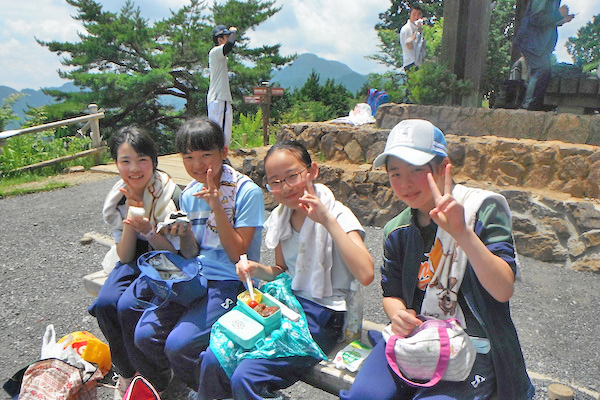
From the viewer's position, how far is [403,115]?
5.58m

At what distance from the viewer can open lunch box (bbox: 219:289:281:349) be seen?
1685mm

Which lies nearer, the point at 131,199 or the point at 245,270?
the point at 245,270

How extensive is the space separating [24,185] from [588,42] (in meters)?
11.6

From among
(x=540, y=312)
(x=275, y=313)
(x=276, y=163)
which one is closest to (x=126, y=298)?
(x=275, y=313)

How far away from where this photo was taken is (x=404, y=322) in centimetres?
152

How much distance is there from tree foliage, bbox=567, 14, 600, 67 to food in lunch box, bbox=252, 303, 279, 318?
8.74m

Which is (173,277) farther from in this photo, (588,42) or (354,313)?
(588,42)

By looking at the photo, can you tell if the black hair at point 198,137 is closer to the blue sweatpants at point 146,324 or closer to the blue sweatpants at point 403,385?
the blue sweatpants at point 146,324

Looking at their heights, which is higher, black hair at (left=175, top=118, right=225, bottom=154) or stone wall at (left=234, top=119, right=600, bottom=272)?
black hair at (left=175, top=118, right=225, bottom=154)

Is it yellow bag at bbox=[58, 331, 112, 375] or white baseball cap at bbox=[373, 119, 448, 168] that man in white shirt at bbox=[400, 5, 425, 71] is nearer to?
white baseball cap at bbox=[373, 119, 448, 168]

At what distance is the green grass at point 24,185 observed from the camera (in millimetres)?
6938

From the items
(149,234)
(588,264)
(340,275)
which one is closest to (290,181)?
(340,275)

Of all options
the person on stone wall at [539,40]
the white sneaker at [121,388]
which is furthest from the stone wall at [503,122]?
the white sneaker at [121,388]

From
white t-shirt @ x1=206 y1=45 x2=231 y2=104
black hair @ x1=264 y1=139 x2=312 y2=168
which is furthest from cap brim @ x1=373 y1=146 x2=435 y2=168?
white t-shirt @ x1=206 y1=45 x2=231 y2=104
